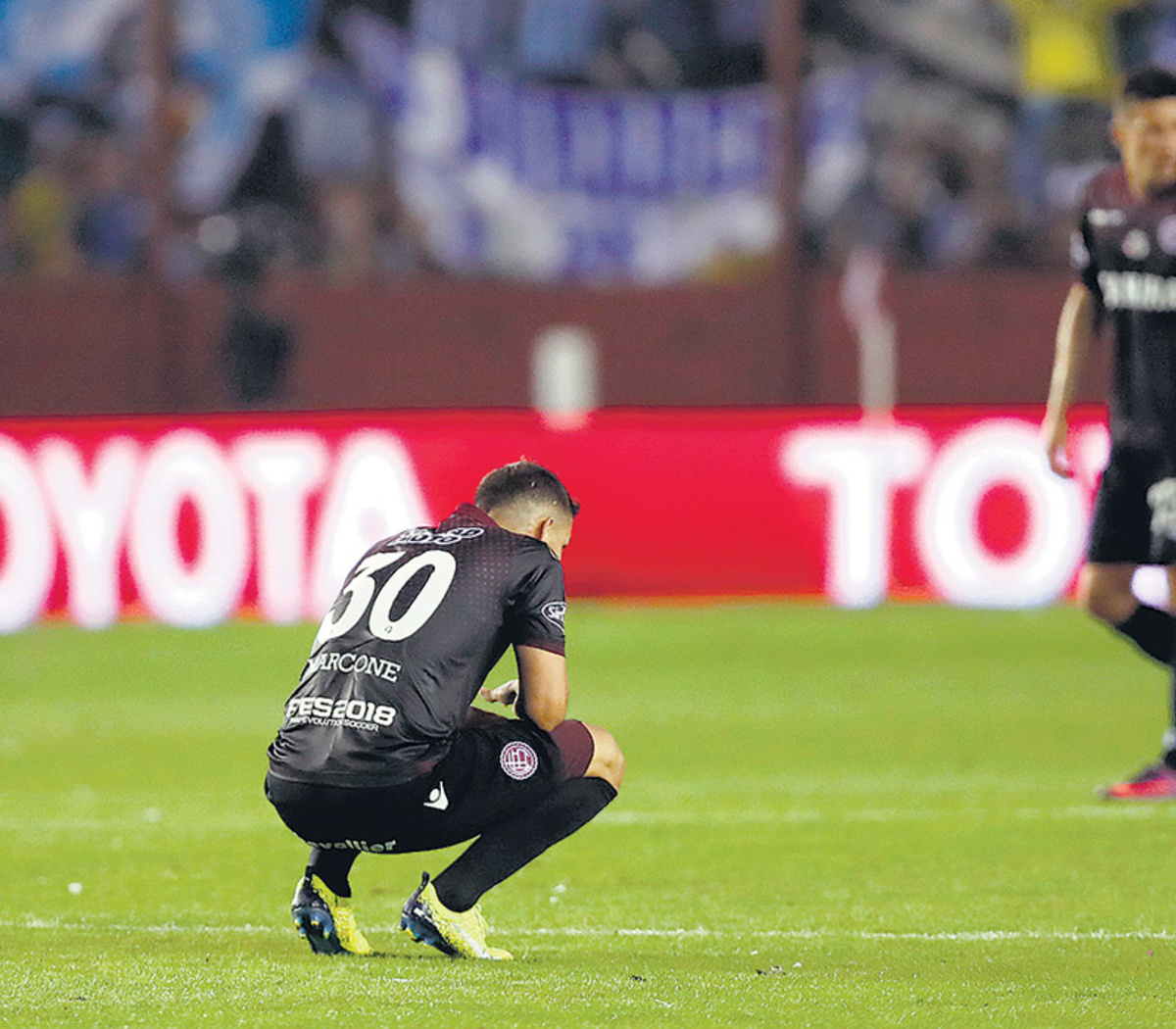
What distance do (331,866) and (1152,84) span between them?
350 cm

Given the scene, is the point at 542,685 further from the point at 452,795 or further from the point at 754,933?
the point at 754,933

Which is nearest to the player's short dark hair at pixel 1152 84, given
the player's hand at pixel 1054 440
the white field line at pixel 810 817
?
the player's hand at pixel 1054 440

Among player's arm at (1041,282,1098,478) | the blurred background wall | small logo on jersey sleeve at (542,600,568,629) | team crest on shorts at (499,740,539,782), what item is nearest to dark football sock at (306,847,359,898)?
team crest on shorts at (499,740,539,782)

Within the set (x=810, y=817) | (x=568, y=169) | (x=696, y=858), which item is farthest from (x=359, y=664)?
(x=568, y=169)

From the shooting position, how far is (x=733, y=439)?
13539mm

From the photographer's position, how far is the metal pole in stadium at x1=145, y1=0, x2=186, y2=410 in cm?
1853

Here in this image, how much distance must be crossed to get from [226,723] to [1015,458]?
5.00 m

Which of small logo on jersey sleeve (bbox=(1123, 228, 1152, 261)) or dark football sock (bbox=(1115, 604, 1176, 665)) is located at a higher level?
small logo on jersey sleeve (bbox=(1123, 228, 1152, 261))

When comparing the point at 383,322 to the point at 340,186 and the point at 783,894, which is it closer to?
the point at 340,186

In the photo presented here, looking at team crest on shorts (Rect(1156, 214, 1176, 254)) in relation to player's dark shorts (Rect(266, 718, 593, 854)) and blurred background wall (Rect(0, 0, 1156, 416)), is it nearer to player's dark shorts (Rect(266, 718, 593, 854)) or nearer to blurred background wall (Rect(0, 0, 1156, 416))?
player's dark shorts (Rect(266, 718, 593, 854))

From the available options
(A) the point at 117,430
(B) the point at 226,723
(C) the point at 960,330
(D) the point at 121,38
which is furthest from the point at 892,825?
(D) the point at 121,38

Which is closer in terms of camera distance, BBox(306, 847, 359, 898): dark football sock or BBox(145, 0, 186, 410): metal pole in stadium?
BBox(306, 847, 359, 898): dark football sock

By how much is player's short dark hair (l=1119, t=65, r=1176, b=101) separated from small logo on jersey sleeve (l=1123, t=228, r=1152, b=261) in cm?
41

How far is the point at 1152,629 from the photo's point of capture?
7.64 meters
